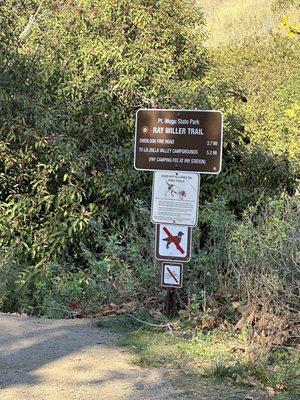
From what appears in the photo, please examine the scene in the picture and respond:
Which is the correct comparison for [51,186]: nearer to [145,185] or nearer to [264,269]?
[145,185]

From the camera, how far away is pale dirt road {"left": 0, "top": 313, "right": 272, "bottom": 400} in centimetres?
416

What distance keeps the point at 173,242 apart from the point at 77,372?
5.55 feet

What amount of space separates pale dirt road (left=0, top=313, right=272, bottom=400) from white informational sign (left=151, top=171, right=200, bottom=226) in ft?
3.67

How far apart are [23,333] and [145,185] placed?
4751 millimetres

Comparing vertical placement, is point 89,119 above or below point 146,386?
above

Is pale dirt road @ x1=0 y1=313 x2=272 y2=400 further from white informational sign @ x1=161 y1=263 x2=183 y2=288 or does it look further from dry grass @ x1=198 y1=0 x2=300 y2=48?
dry grass @ x1=198 y1=0 x2=300 y2=48

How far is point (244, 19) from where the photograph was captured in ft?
131

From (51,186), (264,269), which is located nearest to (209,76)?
(51,186)

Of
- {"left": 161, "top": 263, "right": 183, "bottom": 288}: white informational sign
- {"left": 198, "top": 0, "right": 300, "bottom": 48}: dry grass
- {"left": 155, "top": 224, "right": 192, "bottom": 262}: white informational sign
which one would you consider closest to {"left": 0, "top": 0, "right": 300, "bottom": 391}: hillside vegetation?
{"left": 161, "top": 263, "right": 183, "bottom": 288}: white informational sign

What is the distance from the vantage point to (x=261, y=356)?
183 inches

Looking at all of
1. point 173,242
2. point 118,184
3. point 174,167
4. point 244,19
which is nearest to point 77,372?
point 173,242

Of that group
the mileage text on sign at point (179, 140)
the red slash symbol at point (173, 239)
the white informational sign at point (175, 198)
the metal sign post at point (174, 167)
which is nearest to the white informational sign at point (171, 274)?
the metal sign post at point (174, 167)

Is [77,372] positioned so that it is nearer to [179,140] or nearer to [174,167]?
[174,167]

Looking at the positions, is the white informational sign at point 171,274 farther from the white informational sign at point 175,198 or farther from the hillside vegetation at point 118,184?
the white informational sign at point 175,198
